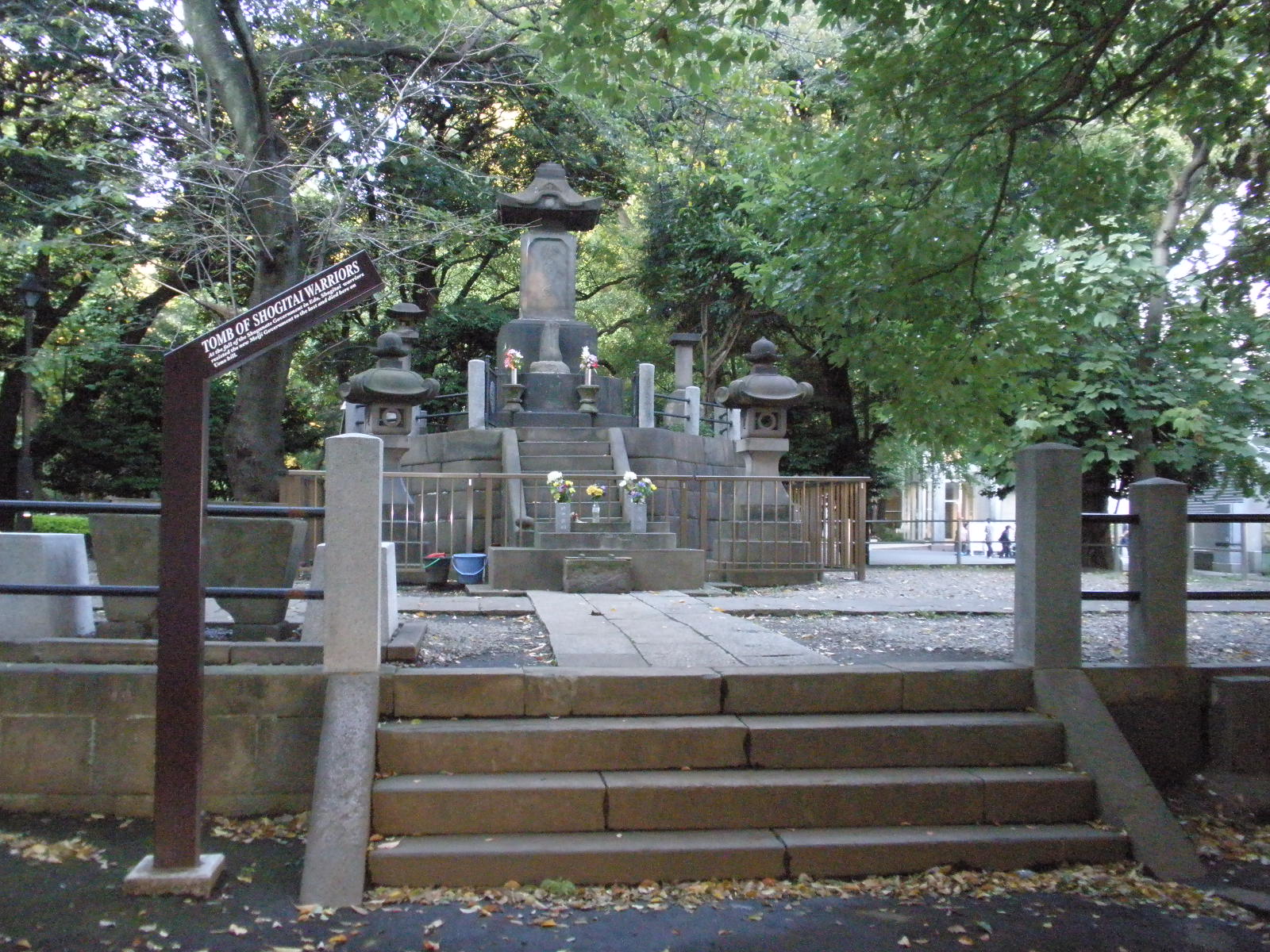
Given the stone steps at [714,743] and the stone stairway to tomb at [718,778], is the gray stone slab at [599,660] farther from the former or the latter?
the stone steps at [714,743]

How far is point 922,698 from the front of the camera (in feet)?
19.5

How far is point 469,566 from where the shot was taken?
11836mm

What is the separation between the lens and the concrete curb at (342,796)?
15.0 feet

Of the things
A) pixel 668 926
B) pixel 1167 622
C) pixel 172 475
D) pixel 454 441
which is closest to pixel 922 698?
pixel 1167 622

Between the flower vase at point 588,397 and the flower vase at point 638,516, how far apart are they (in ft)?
15.1

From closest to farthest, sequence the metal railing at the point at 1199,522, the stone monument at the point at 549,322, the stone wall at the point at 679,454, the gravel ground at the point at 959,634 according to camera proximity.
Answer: the metal railing at the point at 1199,522, the gravel ground at the point at 959,634, the stone wall at the point at 679,454, the stone monument at the point at 549,322

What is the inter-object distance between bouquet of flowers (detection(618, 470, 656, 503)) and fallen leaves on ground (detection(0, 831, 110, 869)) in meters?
8.21

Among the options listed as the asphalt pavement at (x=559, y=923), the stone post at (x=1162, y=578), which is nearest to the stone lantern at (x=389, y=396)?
the asphalt pavement at (x=559, y=923)

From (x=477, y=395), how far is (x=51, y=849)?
40.7 ft

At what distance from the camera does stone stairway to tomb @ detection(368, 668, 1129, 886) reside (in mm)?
4883

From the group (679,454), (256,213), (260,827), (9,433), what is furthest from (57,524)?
(260,827)

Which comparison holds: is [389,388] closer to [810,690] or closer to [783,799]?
[810,690]

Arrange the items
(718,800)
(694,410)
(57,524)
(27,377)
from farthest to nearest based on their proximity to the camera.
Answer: (57,524), (694,410), (27,377), (718,800)

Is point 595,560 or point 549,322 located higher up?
point 549,322
